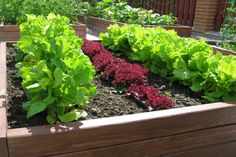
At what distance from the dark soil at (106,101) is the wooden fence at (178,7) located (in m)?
7.56

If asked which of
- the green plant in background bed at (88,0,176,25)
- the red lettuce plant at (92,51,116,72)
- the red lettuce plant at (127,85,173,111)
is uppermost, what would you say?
the green plant in background bed at (88,0,176,25)

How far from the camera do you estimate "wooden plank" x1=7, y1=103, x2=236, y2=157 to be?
63.3 inches

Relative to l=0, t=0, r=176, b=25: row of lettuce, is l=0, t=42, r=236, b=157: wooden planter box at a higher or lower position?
lower

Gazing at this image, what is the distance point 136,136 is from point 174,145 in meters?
0.32

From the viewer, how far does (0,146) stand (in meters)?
1.55

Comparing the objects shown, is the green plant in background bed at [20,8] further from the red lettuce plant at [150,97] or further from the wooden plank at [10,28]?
the red lettuce plant at [150,97]

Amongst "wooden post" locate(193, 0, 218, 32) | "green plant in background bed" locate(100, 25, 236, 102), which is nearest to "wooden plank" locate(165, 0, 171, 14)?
"wooden post" locate(193, 0, 218, 32)

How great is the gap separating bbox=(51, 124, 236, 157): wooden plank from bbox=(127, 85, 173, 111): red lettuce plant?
0.29 metres

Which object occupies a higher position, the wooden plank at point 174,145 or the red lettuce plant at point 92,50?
the red lettuce plant at point 92,50

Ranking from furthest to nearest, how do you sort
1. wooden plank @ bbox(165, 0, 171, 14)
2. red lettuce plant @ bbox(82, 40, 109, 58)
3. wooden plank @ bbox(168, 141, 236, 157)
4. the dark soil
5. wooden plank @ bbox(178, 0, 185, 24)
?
Result: wooden plank @ bbox(165, 0, 171, 14), wooden plank @ bbox(178, 0, 185, 24), red lettuce plant @ bbox(82, 40, 109, 58), wooden plank @ bbox(168, 141, 236, 157), the dark soil

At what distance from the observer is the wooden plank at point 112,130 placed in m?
1.61

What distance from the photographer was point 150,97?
7.52ft

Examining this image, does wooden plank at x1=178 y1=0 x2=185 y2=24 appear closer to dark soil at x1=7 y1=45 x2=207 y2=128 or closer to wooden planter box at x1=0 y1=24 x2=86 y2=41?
wooden planter box at x1=0 y1=24 x2=86 y2=41

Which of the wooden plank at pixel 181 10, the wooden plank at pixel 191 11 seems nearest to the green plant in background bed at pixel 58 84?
the wooden plank at pixel 191 11
